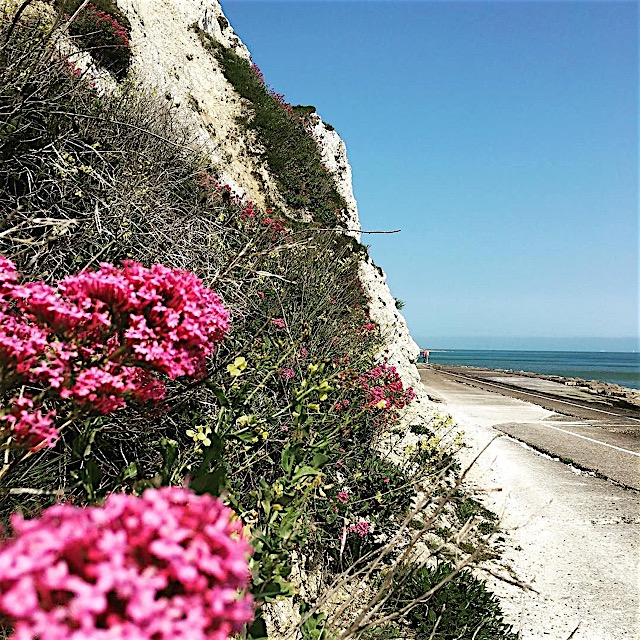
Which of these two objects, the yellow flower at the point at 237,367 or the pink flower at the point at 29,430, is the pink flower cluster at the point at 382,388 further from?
the pink flower at the point at 29,430

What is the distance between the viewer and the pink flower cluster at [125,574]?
0.75 meters

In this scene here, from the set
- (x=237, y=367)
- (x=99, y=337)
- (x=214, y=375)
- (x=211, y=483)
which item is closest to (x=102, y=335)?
(x=99, y=337)

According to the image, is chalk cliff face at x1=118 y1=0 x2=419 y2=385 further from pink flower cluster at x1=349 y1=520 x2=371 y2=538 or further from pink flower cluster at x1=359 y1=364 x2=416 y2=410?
pink flower cluster at x1=349 y1=520 x2=371 y2=538

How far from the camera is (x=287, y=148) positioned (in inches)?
630

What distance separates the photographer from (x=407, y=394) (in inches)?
424

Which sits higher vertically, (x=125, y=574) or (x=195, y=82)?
(x=195, y=82)

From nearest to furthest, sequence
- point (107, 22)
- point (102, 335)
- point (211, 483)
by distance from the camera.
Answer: point (102, 335) < point (211, 483) < point (107, 22)

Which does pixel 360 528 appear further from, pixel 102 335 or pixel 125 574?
pixel 125 574

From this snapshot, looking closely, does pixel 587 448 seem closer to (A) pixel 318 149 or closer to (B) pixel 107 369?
(A) pixel 318 149

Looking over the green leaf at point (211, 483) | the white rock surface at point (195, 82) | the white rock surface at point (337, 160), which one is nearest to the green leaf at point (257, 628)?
the green leaf at point (211, 483)

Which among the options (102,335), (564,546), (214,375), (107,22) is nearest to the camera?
(102,335)

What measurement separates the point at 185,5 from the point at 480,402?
53.1 feet

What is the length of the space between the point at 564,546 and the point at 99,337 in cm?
718

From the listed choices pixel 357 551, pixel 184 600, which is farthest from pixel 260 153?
pixel 184 600
